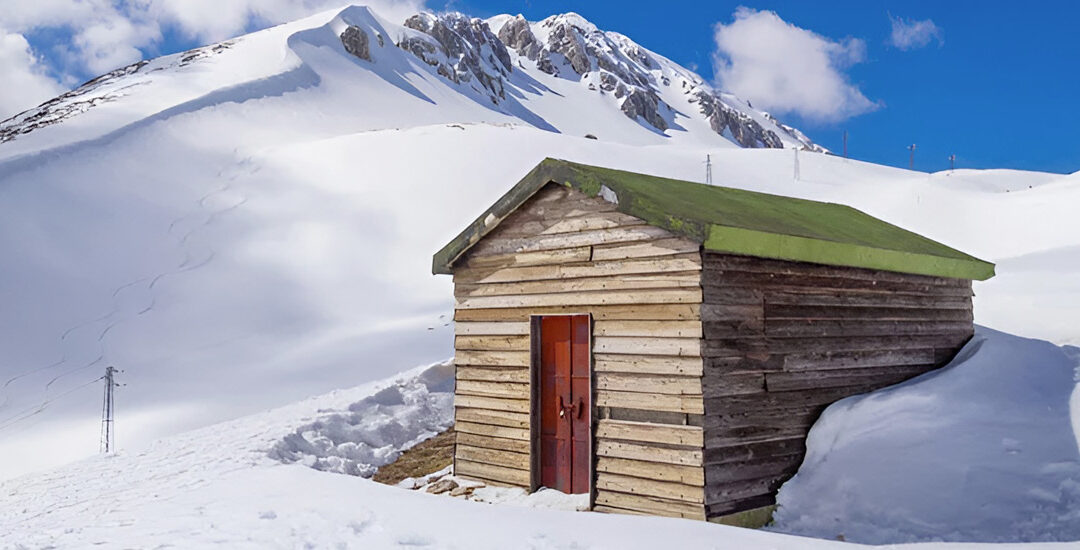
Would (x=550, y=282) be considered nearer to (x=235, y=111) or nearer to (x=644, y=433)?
(x=644, y=433)

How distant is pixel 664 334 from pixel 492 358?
2906mm

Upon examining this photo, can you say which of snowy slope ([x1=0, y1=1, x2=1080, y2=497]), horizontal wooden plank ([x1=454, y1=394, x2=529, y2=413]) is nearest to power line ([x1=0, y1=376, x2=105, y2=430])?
snowy slope ([x1=0, y1=1, x2=1080, y2=497])

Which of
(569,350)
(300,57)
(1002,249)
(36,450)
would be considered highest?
(300,57)

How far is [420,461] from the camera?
1409 cm

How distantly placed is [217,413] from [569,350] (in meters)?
12.1

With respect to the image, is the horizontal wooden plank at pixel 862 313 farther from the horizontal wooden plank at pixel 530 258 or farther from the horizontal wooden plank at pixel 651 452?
the horizontal wooden plank at pixel 530 258

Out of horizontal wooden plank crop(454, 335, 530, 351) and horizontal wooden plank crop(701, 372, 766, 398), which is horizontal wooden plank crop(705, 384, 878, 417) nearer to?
horizontal wooden plank crop(701, 372, 766, 398)

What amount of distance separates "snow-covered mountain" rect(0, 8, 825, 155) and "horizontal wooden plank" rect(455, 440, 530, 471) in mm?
45625

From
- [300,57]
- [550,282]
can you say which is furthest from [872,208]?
[300,57]

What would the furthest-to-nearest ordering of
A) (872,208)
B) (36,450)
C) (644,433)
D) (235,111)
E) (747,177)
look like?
(235,111) < (747,177) < (872,208) < (36,450) < (644,433)

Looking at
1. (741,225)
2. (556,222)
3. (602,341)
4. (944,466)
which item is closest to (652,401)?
(602,341)

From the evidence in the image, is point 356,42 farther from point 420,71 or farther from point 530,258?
point 530,258

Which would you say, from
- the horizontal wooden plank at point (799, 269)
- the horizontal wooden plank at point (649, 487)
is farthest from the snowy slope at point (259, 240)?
the horizontal wooden plank at point (649, 487)

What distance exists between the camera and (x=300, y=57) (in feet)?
293
